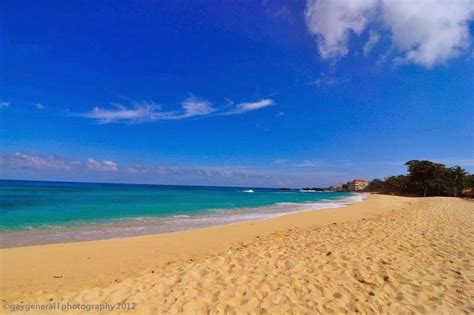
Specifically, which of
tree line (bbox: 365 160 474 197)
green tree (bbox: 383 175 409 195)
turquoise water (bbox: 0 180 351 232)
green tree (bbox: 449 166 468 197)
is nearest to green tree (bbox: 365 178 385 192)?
green tree (bbox: 383 175 409 195)

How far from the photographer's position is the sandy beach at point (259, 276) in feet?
13.5

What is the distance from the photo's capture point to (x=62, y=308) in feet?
13.5

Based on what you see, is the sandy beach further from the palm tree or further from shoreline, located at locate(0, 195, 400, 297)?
the palm tree

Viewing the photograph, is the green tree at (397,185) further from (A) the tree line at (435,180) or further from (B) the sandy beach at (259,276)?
(B) the sandy beach at (259,276)

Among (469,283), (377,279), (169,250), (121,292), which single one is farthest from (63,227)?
(469,283)

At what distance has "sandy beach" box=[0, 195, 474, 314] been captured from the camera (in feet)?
13.5

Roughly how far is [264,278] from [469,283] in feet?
11.2

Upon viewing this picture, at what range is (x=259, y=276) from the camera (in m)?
5.19

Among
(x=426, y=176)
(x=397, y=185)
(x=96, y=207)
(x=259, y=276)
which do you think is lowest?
(x=96, y=207)

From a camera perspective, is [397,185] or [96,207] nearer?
[96,207]

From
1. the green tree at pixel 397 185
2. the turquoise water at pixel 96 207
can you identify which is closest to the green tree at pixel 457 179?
the green tree at pixel 397 185

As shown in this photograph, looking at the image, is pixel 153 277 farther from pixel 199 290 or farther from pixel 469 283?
pixel 469 283

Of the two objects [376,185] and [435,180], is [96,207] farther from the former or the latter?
[376,185]

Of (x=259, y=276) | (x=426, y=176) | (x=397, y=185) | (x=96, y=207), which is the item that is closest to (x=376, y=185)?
(x=397, y=185)
